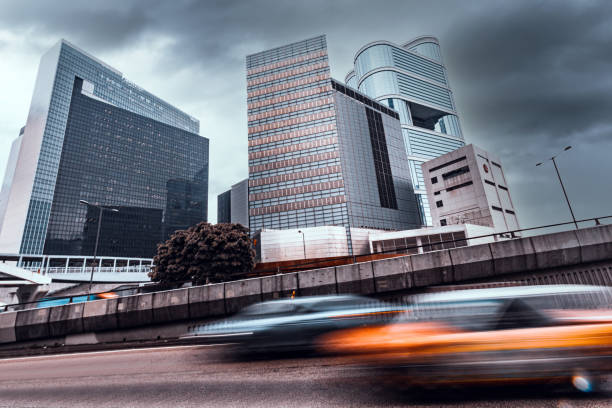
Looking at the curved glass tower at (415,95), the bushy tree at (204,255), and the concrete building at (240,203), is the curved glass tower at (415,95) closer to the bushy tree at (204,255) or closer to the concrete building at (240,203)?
the concrete building at (240,203)

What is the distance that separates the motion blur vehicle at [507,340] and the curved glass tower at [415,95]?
150 metres

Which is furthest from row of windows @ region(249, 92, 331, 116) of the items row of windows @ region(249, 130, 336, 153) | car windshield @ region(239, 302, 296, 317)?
car windshield @ region(239, 302, 296, 317)

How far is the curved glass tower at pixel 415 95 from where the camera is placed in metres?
154

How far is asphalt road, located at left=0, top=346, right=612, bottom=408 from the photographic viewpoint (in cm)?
365

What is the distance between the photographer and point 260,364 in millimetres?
6035

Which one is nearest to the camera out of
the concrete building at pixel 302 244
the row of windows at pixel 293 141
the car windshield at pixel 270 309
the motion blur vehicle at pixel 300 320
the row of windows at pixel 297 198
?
the motion blur vehicle at pixel 300 320

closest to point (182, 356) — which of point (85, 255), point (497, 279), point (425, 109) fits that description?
point (497, 279)

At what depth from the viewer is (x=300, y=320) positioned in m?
6.25

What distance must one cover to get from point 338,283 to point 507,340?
7412 mm

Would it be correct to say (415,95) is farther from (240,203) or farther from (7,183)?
(7,183)

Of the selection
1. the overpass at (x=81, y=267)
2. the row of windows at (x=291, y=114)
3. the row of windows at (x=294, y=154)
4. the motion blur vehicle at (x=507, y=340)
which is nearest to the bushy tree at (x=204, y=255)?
the motion blur vehicle at (x=507, y=340)

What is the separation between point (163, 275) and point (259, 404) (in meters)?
35.4

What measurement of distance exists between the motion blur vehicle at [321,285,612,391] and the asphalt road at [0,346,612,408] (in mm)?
247

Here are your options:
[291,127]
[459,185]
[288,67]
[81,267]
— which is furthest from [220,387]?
[288,67]
